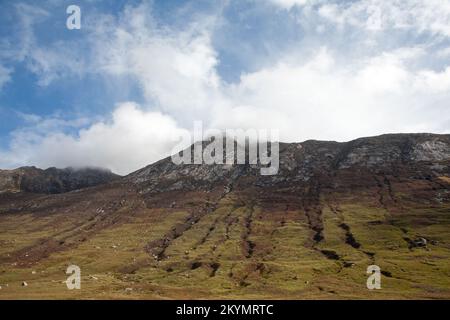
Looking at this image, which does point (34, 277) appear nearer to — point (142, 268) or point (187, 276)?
point (142, 268)

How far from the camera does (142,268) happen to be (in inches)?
7377

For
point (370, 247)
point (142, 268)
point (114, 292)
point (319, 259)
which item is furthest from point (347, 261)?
point (114, 292)

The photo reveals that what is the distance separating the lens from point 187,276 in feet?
547

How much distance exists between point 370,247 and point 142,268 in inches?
4057

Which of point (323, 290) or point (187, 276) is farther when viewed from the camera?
point (187, 276)
